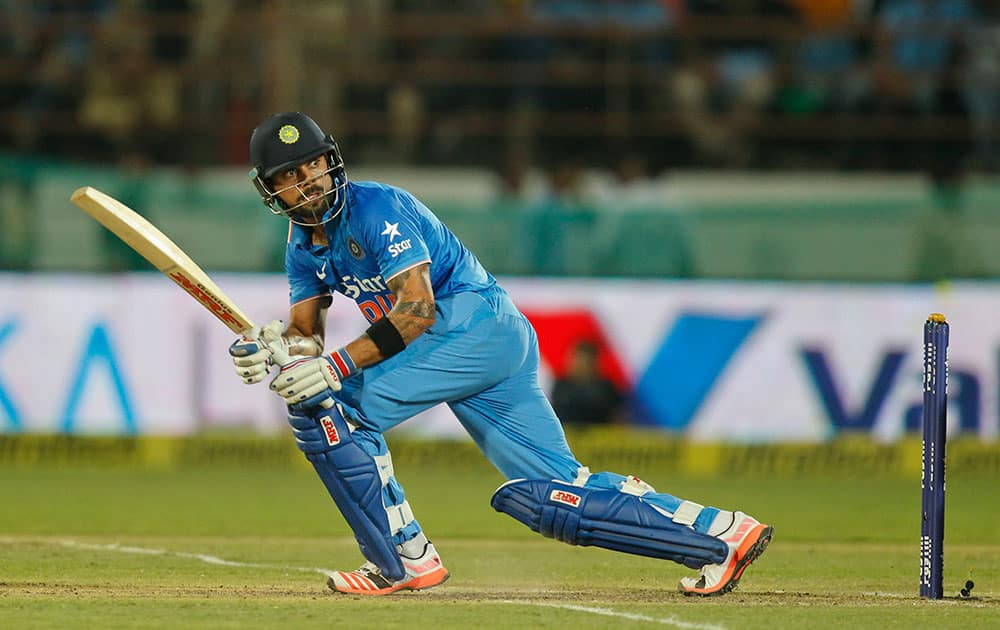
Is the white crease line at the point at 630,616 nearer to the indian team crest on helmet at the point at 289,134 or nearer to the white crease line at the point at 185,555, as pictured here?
the white crease line at the point at 185,555

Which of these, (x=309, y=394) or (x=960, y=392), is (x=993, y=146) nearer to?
(x=960, y=392)

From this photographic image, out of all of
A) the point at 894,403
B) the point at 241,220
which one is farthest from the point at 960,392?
the point at 241,220

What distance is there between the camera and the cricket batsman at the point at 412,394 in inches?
248

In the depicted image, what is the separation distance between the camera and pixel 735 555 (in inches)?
253

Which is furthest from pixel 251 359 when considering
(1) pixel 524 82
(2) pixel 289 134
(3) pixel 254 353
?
(1) pixel 524 82

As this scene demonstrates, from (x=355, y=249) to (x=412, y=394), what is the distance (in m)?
0.62

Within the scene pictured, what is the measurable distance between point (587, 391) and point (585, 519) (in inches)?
263

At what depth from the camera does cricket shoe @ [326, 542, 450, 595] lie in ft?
21.6

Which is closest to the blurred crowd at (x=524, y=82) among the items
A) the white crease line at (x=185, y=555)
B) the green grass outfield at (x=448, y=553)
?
the green grass outfield at (x=448, y=553)

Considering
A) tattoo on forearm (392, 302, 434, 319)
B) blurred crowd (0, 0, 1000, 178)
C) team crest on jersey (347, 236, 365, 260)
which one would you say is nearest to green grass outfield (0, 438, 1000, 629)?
tattoo on forearm (392, 302, 434, 319)

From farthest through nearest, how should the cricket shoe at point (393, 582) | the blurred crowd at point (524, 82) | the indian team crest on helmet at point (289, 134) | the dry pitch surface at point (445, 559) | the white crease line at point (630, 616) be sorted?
1. the blurred crowd at point (524, 82)
2. the cricket shoe at point (393, 582)
3. the indian team crest on helmet at point (289, 134)
4. the dry pitch surface at point (445, 559)
5. the white crease line at point (630, 616)

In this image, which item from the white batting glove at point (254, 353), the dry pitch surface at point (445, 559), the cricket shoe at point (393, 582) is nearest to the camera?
the dry pitch surface at point (445, 559)

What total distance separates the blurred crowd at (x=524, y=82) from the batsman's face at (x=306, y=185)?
8.30 meters

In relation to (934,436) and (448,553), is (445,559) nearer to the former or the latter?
(448,553)
